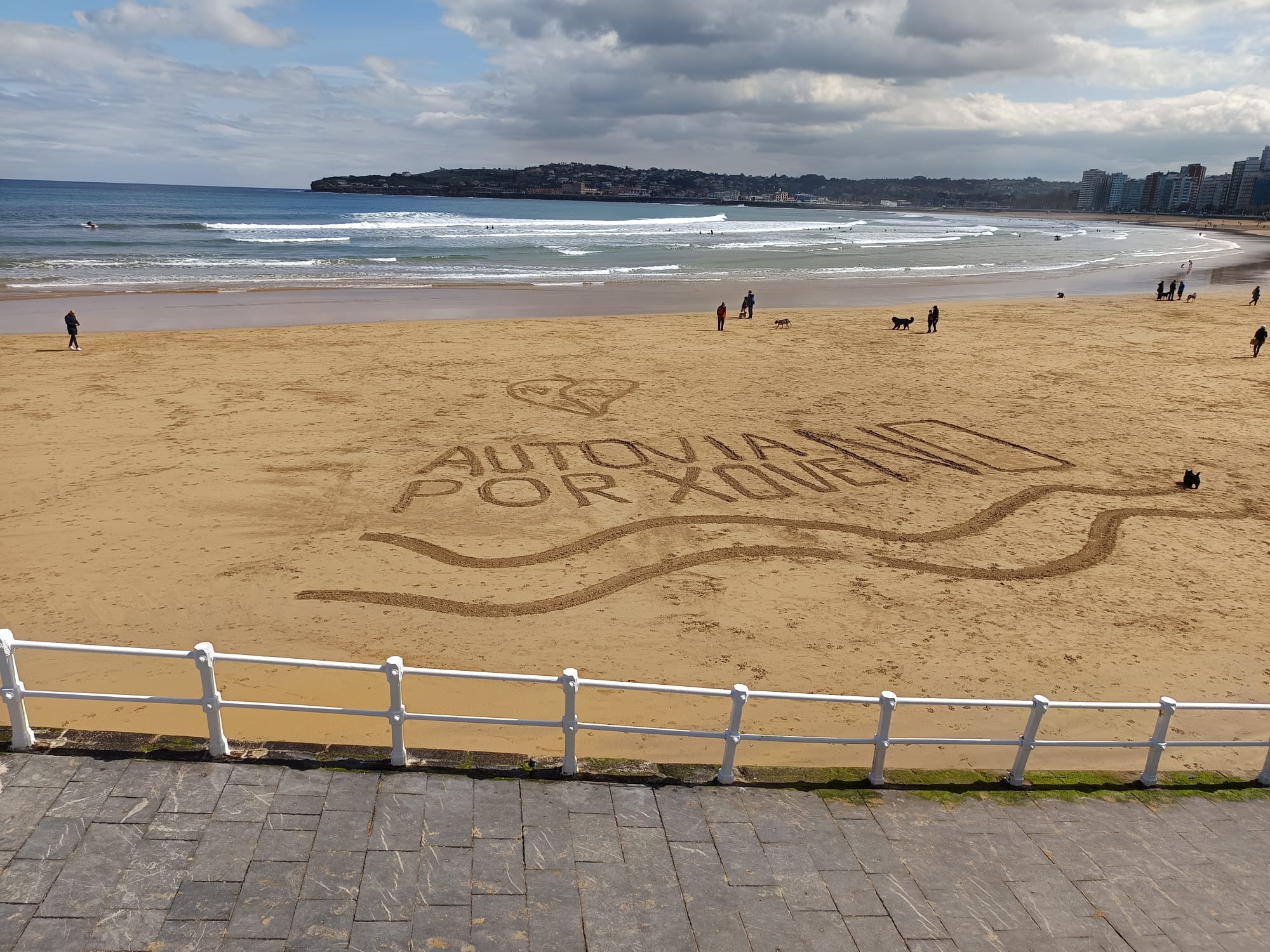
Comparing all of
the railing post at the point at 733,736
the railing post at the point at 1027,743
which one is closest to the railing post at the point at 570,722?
the railing post at the point at 733,736

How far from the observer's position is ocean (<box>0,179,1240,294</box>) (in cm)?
4522

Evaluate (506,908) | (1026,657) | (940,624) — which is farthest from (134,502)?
(1026,657)

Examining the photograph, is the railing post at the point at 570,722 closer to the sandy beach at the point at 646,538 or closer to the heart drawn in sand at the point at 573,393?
the sandy beach at the point at 646,538

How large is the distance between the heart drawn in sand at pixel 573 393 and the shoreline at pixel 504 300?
12.4 metres

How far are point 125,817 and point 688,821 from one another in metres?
3.61

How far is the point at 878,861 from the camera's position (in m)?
5.04

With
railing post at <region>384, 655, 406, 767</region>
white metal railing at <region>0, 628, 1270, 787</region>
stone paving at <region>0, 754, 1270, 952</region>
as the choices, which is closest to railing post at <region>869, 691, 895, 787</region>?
white metal railing at <region>0, 628, 1270, 787</region>

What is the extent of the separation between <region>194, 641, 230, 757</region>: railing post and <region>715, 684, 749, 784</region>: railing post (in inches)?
138

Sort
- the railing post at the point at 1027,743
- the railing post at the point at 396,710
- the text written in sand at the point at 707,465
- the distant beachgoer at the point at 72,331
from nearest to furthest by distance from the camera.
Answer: the railing post at the point at 396,710 < the railing post at the point at 1027,743 < the text written in sand at the point at 707,465 < the distant beachgoer at the point at 72,331

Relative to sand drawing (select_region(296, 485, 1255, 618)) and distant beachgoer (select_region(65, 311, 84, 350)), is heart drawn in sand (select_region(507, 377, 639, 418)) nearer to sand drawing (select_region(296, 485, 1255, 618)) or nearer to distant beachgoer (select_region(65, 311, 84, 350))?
sand drawing (select_region(296, 485, 1255, 618))

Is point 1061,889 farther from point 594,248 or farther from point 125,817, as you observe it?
point 594,248

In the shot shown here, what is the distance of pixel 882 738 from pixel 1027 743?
110 centimetres

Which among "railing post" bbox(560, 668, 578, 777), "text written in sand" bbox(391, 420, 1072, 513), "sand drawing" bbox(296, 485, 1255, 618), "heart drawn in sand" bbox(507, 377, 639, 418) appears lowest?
"sand drawing" bbox(296, 485, 1255, 618)

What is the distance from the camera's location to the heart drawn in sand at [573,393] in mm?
18719
